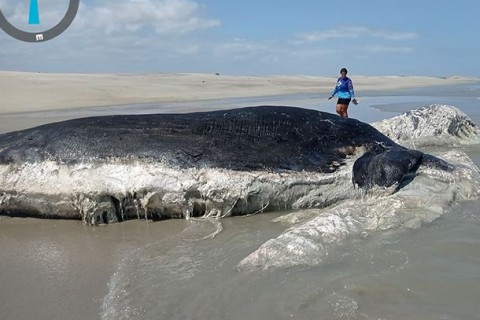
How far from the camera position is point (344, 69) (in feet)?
41.9

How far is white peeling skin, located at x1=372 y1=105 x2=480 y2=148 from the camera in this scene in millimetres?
9977

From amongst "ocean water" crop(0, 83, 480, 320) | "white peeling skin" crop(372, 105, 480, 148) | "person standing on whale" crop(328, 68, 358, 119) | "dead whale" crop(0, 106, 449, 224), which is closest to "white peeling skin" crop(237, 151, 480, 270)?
"ocean water" crop(0, 83, 480, 320)

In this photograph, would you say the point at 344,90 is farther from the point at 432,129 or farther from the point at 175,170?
the point at 175,170

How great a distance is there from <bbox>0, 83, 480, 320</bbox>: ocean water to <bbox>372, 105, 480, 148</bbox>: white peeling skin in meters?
5.18

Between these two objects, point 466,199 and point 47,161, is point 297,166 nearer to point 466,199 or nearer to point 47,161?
point 466,199

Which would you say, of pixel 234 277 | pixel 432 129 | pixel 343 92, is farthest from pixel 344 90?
pixel 234 277

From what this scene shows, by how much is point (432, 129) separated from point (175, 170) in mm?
6619

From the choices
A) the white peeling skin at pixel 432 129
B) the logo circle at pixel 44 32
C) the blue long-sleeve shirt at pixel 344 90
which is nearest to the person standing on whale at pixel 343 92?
the blue long-sleeve shirt at pixel 344 90

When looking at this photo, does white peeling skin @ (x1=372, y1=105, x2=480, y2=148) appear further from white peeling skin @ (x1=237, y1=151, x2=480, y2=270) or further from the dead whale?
the dead whale

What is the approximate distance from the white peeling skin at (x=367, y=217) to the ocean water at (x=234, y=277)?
12 centimetres

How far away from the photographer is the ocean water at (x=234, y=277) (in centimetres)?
317

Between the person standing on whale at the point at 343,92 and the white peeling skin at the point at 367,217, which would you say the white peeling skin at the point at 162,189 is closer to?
the white peeling skin at the point at 367,217

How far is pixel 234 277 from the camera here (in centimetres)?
375

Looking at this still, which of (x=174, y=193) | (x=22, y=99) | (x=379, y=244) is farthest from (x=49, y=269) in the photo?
(x=22, y=99)
